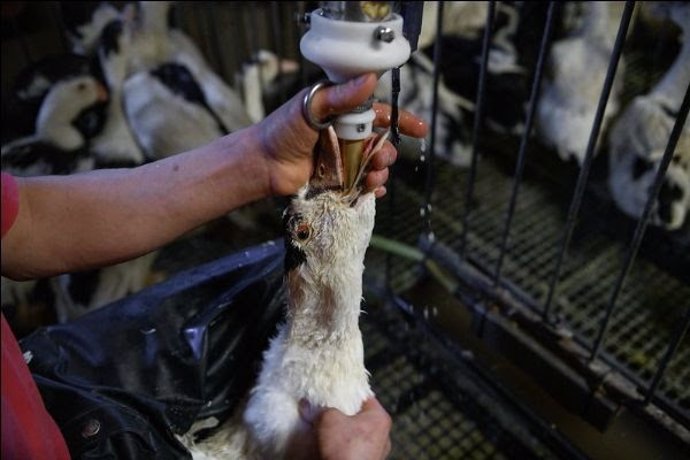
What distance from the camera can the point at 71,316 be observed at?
2.24 m

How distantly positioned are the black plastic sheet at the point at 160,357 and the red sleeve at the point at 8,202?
481 mm

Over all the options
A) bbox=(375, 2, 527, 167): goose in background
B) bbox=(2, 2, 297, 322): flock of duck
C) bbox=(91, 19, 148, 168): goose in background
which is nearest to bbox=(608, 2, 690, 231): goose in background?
bbox=(375, 2, 527, 167): goose in background

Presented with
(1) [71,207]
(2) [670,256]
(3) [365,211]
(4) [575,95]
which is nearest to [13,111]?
(1) [71,207]

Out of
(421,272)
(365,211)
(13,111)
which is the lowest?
(421,272)

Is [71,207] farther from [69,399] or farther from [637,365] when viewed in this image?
[637,365]

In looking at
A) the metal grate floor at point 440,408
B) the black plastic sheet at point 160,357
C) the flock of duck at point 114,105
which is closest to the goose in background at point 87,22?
the flock of duck at point 114,105

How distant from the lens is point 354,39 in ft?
2.28

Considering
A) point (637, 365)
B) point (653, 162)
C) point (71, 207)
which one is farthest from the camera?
point (653, 162)

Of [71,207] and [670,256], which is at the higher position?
[71,207]

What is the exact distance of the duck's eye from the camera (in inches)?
38.9

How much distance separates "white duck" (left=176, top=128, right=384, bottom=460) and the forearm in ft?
0.37

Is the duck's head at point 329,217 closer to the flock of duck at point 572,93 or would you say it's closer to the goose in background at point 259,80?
the flock of duck at point 572,93

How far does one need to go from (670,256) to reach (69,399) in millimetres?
2267

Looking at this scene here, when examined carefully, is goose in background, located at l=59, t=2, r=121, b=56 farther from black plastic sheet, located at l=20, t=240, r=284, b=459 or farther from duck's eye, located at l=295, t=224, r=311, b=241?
duck's eye, located at l=295, t=224, r=311, b=241
